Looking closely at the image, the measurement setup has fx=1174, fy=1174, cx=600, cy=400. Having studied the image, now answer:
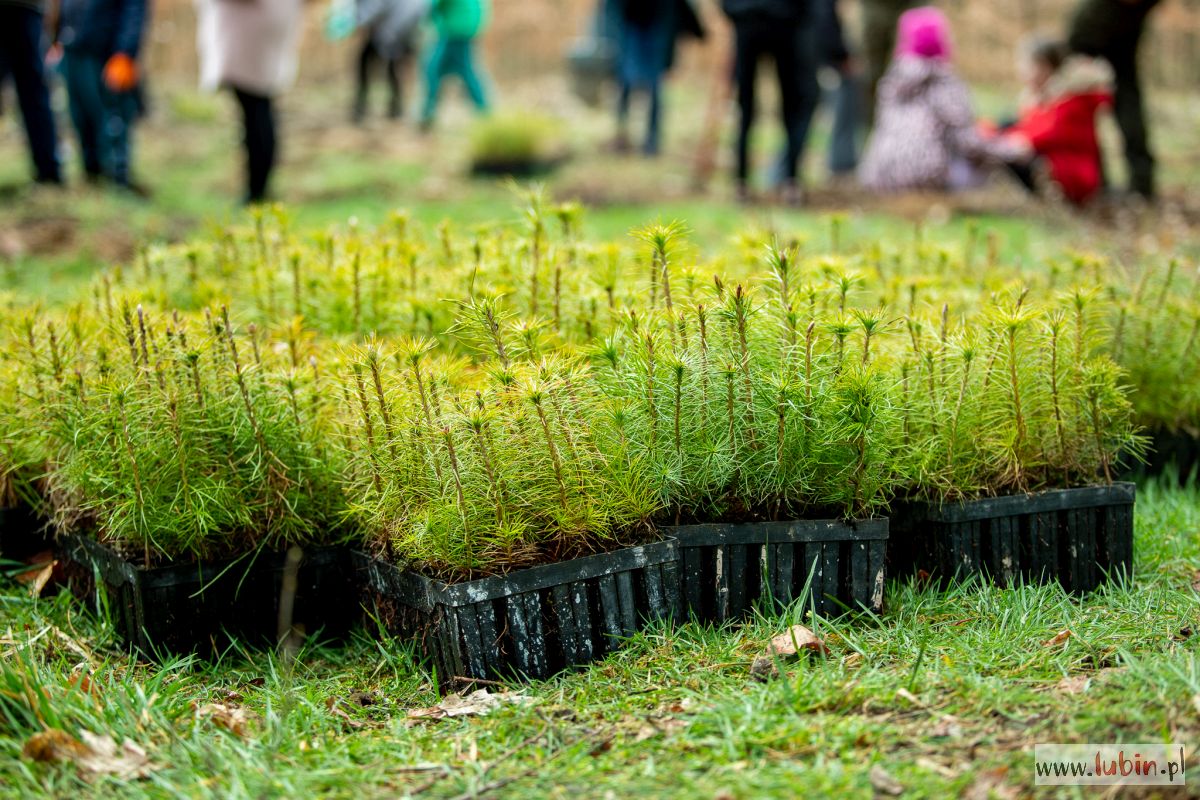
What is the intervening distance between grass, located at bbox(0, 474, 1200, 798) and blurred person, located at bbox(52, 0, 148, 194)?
6.79m

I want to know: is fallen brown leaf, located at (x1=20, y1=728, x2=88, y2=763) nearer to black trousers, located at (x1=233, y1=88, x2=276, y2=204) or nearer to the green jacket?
black trousers, located at (x1=233, y1=88, x2=276, y2=204)

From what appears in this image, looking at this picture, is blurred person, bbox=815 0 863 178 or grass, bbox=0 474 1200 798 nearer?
grass, bbox=0 474 1200 798

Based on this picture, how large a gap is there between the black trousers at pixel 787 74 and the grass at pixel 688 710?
21.2 feet

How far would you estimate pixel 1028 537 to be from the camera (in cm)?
302

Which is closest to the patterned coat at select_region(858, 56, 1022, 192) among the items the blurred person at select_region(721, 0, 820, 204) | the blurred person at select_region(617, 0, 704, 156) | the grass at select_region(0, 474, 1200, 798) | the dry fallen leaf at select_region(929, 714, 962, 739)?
the blurred person at select_region(721, 0, 820, 204)

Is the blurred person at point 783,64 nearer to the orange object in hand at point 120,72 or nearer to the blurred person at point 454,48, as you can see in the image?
the blurred person at point 454,48

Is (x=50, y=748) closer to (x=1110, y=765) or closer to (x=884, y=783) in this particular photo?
(x=884, y=783)

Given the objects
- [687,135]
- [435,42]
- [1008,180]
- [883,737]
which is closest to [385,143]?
[435,42]

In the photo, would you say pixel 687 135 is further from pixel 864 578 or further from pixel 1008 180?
pixel 864 578

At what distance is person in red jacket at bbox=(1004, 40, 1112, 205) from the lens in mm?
9078

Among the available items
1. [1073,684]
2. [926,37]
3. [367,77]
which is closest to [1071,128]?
[926,37]

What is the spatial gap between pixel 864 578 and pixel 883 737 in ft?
2.18

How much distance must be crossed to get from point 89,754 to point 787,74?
25.2ft

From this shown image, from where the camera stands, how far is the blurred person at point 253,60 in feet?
23.4
